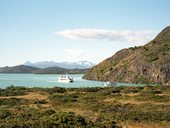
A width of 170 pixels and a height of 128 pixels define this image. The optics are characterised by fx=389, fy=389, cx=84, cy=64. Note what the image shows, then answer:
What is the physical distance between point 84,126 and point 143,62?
143663 mm

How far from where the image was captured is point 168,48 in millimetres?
184250

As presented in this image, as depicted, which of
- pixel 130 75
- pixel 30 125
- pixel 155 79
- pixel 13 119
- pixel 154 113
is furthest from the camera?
pixel 130 75

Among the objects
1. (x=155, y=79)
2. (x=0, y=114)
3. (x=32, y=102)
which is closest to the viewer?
(x=0, y=114)

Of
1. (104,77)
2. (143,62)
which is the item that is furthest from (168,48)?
(104,77)

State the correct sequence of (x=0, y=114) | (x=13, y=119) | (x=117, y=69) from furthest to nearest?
(x=117, y=69) < (x=0, y=114) < (x=13, y=119)

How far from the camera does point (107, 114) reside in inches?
1666

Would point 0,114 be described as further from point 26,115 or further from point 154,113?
point 154,113

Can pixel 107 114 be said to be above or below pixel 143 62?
below

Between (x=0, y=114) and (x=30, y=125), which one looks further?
(x=0, y=114)

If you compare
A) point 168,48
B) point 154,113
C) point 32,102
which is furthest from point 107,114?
point 168,48

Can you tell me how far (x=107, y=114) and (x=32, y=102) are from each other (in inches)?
676

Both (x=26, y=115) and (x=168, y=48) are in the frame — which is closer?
(x=26, y=115)

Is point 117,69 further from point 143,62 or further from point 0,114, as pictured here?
point 0,114

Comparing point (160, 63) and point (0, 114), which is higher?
point (160, 63)
